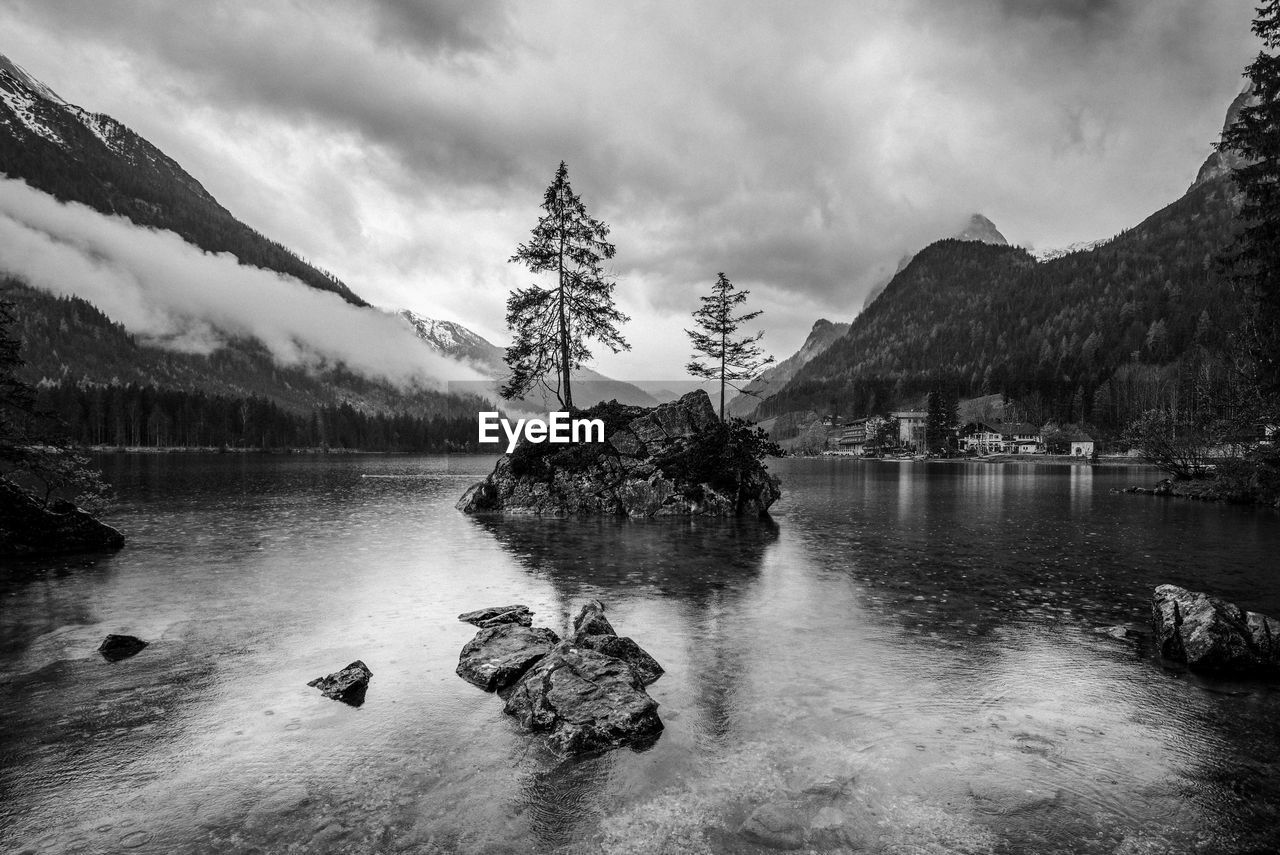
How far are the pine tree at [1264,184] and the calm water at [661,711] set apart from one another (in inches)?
531

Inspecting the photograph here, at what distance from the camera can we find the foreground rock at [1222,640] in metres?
12.9

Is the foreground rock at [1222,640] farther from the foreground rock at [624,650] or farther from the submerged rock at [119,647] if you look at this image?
the submerged rock at [119,647]

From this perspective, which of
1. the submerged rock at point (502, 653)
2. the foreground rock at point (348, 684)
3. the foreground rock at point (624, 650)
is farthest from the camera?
the foreground rock at point (624, 650)

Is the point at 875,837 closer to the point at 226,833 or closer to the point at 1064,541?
the point at 226,833

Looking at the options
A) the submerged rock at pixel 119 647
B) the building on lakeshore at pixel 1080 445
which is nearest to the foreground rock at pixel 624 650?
the submerged rock at pixel 119 647

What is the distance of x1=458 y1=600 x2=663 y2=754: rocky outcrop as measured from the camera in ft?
32.3

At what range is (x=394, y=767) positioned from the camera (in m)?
8.96

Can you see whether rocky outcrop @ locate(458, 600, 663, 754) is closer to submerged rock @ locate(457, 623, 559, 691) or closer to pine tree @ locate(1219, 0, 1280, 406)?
submerged rock @ locate(457, 623, 559, 691)

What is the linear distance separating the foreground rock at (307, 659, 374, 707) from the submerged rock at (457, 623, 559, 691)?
6.31 feet

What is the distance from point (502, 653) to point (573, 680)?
296cm

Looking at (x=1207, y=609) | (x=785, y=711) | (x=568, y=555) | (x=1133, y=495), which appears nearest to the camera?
(x=785, y=711)

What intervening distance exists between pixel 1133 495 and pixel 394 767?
74168 millimetres

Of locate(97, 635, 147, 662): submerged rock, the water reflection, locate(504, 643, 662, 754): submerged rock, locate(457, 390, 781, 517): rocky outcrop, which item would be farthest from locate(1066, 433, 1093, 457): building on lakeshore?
locate(97, 635, 147, 662): submerged rock

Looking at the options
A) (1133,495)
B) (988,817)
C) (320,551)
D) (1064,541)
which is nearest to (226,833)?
(988,817)
